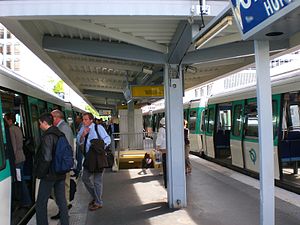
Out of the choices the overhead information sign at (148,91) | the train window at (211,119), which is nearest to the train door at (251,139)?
the overhead information sign at (148,91)

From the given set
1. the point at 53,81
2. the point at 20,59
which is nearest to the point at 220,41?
the point at 53,81

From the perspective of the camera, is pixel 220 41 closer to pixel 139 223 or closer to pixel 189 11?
pixel 189 11

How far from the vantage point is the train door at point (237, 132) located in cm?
1143

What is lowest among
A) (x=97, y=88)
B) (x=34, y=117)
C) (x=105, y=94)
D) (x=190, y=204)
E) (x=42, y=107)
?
(x=190, y=204)

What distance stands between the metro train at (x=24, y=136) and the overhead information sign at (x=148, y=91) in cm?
248

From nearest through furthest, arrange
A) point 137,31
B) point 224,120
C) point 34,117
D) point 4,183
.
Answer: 1. point 4,183
2. point 137,31
3. point 34,117
4. point 224,120

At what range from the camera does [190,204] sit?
7.89 metres

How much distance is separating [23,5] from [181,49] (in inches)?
100

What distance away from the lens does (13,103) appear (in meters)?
7.23

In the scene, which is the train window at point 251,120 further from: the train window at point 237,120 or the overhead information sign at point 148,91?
the overhead information sign at point 148,91

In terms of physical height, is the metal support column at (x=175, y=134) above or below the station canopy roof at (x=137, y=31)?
below

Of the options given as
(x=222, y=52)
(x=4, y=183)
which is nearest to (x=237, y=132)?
(x=222, y=52)

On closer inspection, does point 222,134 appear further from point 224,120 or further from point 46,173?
point 46,173

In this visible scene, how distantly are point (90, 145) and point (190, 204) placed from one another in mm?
2185
